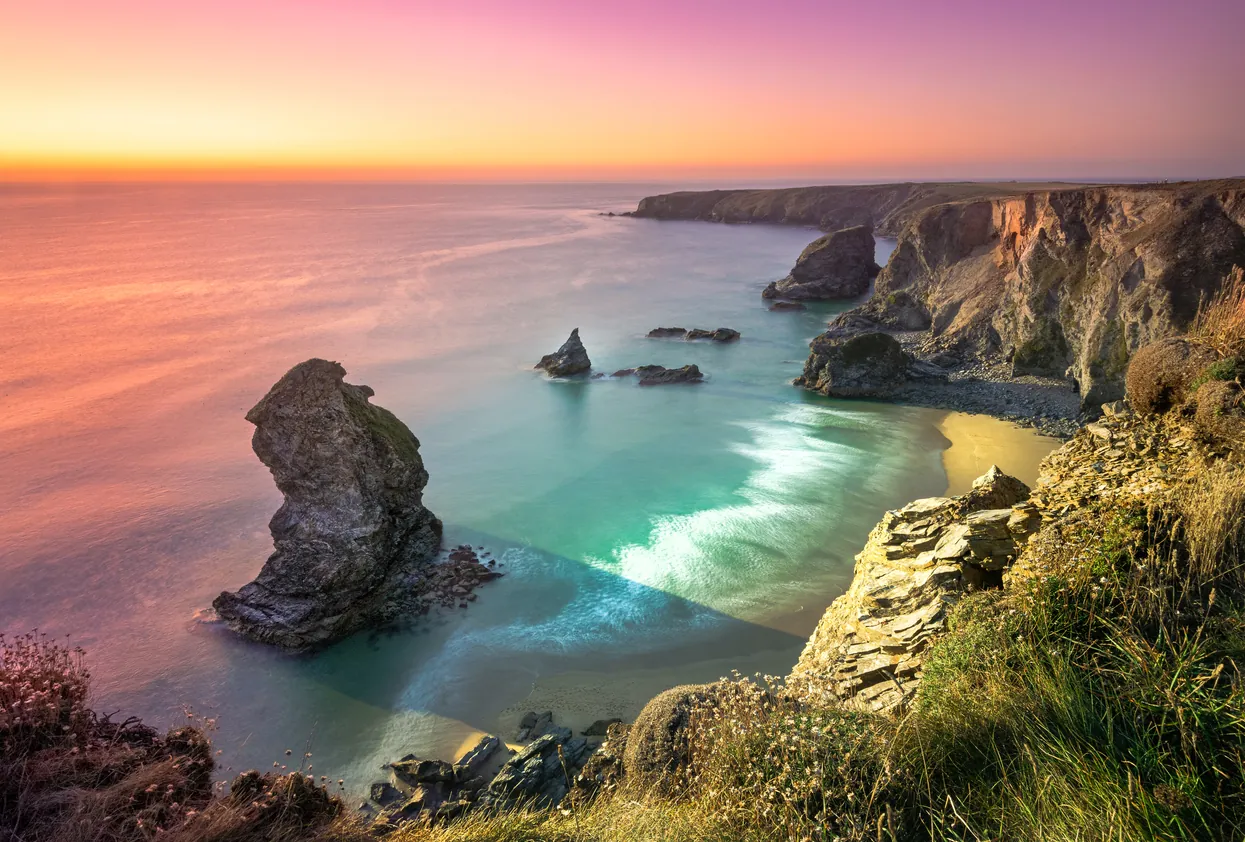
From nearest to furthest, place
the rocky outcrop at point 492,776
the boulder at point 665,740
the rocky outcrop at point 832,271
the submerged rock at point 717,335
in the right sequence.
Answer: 1. the boulder at point 665,740
2. the rocky outcrop at point 492,776
3. the submerged rock at point 717,335
4. the rocky outcrop at point 832,271

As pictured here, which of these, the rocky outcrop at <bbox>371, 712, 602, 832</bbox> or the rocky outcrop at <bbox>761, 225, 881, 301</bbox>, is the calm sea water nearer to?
the rocky outcrop at <bbox>371, 712, 602, 832</bbox>

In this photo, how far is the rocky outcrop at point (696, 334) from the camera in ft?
132

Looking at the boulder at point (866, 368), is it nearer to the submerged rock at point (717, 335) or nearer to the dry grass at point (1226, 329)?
the submerged rock at point (717, 335)

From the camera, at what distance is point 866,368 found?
28.0 metres

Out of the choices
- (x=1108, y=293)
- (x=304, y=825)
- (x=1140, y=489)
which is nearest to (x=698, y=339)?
(x=1108, y=293)

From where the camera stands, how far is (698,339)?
40.2 meters

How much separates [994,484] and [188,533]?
19.3m

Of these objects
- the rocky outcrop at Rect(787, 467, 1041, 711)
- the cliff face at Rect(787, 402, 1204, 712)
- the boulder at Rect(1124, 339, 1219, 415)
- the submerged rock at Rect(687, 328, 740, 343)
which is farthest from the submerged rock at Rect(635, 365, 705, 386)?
the boulder at Rect(1124, 339, 1219, 415)

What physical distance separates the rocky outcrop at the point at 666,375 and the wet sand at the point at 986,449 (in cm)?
1169

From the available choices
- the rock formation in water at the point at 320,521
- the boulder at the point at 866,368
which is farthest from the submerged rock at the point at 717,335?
the rock formation in water at the point at 320,521

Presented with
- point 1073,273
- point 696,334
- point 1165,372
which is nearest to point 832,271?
point 696,334

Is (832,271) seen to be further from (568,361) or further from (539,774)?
(539,774)

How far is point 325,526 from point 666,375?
67.5 feet

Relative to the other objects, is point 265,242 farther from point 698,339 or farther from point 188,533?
point 188,533
